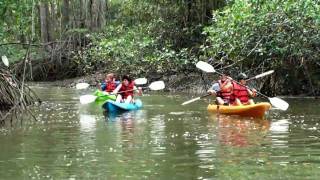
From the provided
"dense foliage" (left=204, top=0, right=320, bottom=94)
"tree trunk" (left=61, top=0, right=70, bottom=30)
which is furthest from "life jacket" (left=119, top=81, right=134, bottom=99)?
"tree trunk" (left=61, top=0, right=70, bottom=30)

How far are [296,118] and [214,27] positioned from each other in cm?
702

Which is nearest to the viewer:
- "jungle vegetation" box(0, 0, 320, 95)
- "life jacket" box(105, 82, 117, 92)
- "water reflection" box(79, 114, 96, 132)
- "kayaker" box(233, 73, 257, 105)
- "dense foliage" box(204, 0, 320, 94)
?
"water reflection" box(79, 114, 96, 132)

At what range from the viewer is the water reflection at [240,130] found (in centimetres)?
905

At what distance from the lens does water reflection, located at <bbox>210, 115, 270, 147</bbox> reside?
29.7 ft

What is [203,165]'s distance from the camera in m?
7.14

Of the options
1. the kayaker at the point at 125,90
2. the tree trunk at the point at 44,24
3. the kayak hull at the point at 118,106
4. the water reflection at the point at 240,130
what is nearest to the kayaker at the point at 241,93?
the water reflection at the point at 240,130

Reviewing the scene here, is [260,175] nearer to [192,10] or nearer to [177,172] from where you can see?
[177,172]

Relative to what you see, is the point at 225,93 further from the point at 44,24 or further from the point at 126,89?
the point at 44,24

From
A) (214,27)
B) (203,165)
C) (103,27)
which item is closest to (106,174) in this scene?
(203,165)

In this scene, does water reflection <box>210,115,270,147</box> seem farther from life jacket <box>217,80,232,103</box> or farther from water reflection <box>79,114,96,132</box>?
water reflection <box>79,114,96,132</box>

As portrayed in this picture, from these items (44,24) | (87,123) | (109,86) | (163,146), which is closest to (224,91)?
(87,123)

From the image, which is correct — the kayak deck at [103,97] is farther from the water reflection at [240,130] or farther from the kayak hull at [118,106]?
the water reflection at [240,130]

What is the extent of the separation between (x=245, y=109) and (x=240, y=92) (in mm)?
1031

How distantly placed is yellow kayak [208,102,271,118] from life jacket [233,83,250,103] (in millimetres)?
566
